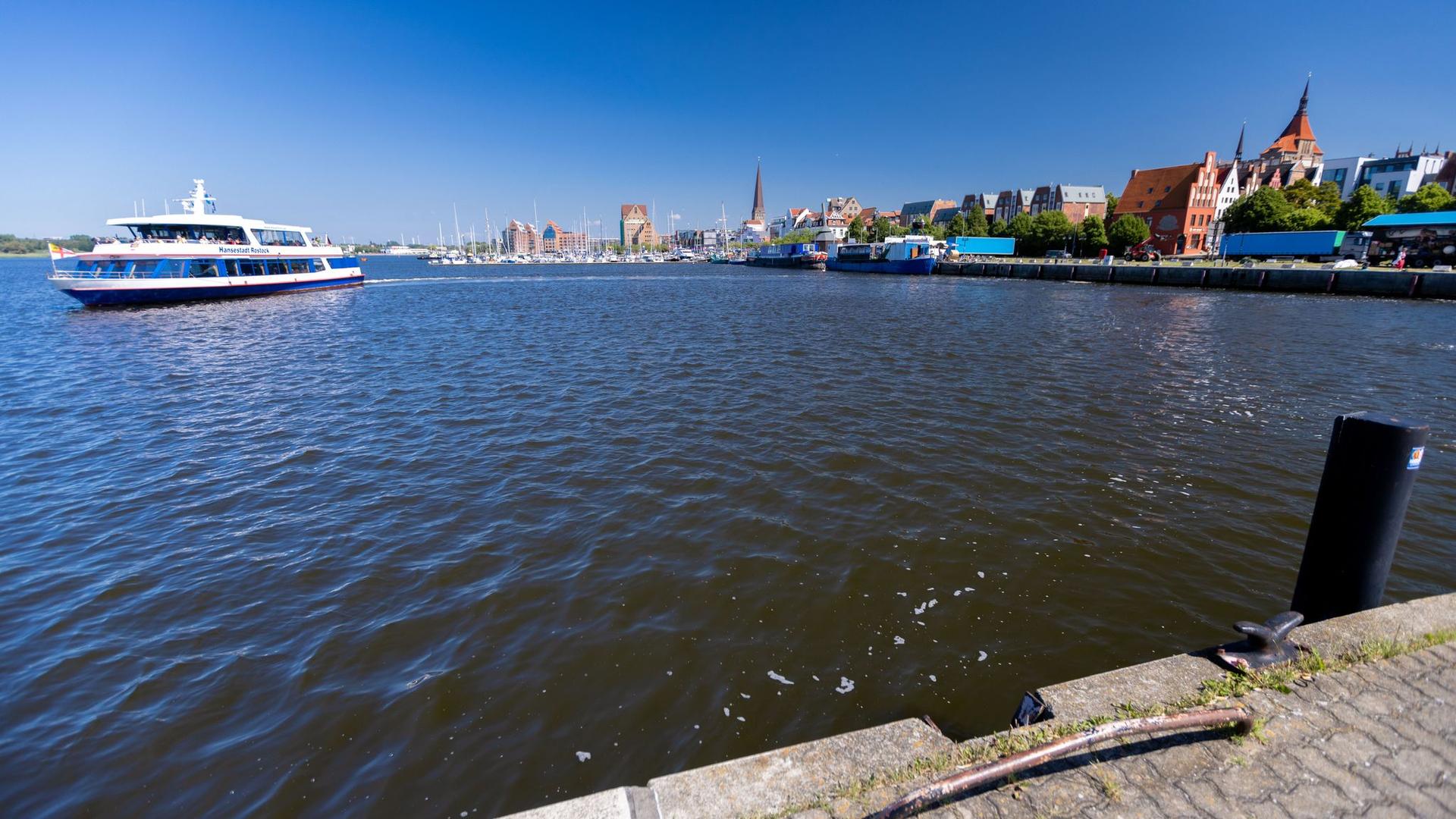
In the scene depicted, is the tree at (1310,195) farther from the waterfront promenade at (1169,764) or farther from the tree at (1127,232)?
the waterfront promenade at (1169,764)

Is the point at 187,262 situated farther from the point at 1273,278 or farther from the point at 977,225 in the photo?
the point at 977,225

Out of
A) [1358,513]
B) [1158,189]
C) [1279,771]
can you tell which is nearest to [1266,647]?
[1279,771]

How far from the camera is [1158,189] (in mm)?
104312

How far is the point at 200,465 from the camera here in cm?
1146

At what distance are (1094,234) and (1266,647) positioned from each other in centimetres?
10987

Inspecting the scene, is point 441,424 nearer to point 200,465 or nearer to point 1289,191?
point 200,465

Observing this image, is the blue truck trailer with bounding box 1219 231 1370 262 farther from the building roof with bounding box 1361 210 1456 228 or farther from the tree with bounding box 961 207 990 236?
the tree with bounding box 961 207 990 236

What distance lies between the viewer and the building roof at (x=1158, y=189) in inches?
3880

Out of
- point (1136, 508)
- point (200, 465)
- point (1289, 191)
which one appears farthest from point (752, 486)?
point (1289, 191)

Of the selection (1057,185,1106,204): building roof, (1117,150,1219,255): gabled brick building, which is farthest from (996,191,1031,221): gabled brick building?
(1117,150,1219,255): gabled brick building

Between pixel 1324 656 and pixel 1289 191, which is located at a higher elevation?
pixel 1289 191

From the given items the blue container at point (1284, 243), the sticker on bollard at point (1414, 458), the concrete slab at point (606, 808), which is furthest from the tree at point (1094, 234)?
the concrete slab at point (606, 808)

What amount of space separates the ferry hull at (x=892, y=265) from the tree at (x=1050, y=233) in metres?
22.5

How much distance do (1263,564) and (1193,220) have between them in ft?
396
